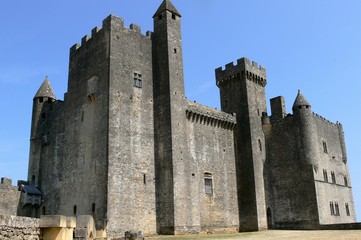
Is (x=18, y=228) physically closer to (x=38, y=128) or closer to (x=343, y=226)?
(x=38, y=128)

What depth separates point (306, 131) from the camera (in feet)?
118

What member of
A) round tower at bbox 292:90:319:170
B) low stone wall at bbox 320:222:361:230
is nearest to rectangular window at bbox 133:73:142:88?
round tower at bbox 292:90:319:170

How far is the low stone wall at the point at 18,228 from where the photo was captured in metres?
10.0

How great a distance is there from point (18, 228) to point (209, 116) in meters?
23.4

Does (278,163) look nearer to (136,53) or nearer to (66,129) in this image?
(136,53)

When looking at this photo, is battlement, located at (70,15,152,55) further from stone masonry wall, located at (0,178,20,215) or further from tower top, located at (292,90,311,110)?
tower top, located at (292,90,311,110)

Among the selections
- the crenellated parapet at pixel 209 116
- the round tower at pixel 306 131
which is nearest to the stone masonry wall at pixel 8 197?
the crenellated parapet at pixel 209 116

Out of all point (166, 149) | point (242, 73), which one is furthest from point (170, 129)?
point (242, 73)

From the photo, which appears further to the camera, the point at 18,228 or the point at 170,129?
the point at 170,129

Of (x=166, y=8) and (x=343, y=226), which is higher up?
(x=166, y=8)

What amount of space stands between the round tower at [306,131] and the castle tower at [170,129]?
39.7 ft

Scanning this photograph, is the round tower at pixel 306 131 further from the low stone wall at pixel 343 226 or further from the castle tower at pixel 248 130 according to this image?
the low stone wall at pixel 343 226

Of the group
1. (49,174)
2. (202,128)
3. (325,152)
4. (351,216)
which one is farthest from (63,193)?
(351,216)

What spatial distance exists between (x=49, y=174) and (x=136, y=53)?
12428 mm
